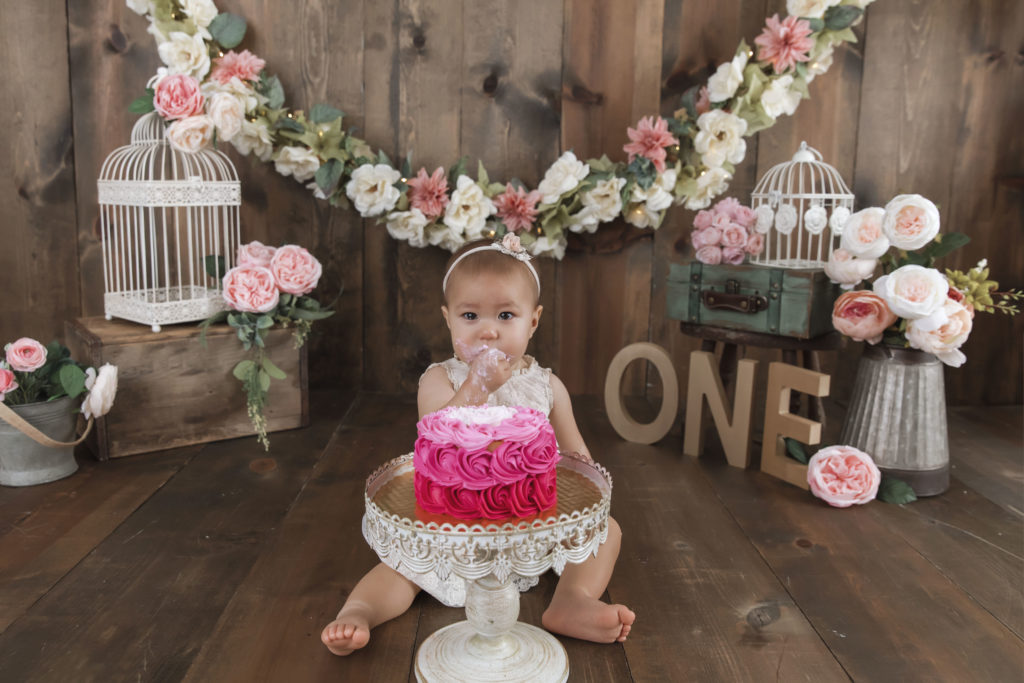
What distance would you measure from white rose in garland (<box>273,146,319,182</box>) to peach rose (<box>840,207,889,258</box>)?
5.34 feet

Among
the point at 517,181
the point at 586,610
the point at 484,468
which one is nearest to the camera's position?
the point at 484,468

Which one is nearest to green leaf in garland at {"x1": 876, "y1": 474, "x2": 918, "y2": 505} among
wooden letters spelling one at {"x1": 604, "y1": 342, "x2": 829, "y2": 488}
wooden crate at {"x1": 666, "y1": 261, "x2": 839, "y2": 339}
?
wooden letters spelling one at {"x1": 604, "y1": 342, "x2": 829, "y2": 488}

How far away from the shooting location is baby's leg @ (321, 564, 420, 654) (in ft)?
4.83

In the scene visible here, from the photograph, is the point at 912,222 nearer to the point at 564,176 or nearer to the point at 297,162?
the point at 564,176

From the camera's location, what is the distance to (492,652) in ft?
4.75

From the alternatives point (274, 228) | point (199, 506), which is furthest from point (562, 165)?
point (199, 506)

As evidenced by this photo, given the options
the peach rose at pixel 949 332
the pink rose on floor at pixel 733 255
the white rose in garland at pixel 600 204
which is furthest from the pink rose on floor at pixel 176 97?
the peach rose at pixel 949 332

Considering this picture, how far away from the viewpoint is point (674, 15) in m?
2.99

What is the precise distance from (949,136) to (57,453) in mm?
2989

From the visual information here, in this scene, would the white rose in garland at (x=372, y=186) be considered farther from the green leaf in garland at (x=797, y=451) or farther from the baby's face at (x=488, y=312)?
the green leaf in garland at (x=797, y=451)

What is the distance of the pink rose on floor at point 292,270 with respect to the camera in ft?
8.50

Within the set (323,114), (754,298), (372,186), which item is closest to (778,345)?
(754,298)

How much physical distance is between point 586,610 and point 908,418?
118 centimetres

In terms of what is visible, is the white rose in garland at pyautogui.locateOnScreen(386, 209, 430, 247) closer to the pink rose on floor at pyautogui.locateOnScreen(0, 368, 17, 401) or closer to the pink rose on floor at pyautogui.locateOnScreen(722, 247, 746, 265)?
the pink rose on floor at pyautogui.locateOnScreen(722, 247, 746, 265)
